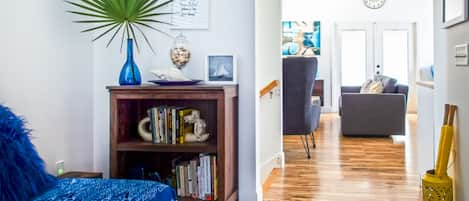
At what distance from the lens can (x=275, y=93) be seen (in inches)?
166

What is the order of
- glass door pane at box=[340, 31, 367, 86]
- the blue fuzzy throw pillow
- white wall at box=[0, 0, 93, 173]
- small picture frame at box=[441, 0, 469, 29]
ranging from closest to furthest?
the blue fuzzy throw pillow → small picture frame at box=[441, 0, 469, 29] → white wall at box=[0, 0, 93, 173] → glass door pane at box=[340, 31, 367, 86]

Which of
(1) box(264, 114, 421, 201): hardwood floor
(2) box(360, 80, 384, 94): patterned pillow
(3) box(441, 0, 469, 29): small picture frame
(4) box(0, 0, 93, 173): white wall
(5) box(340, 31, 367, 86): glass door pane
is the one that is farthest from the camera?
(5) box(340, 31, 367, 86): glass door pane

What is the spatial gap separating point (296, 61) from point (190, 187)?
2.23 meters

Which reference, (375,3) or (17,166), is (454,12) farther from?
(375,3)

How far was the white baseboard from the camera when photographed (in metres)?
3.80

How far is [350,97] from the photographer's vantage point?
19.9 feet

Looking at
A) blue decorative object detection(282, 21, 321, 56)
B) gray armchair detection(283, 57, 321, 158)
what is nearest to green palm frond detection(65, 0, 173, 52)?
gray armchair detection(283, 57, 321, 158)

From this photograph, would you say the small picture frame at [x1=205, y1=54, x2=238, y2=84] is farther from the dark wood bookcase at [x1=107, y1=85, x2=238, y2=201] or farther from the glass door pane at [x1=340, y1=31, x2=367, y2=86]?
the glass door pane at [x1=340, y1=31, x2=367, y2=86]

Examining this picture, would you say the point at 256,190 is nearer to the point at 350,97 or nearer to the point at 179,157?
the point at 179,157

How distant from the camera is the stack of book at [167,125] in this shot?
8.47 feet

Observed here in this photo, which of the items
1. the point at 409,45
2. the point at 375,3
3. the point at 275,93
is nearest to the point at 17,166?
the point at 275,93

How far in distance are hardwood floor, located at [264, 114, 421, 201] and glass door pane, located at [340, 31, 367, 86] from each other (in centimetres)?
398

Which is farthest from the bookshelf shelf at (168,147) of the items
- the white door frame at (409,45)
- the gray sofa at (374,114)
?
the white door frame at (409,45)

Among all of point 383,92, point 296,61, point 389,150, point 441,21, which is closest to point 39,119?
point 441,21
